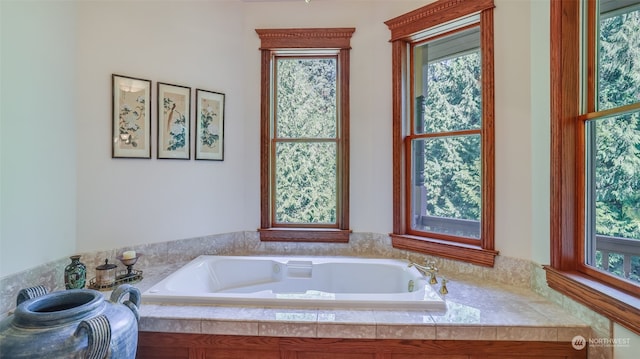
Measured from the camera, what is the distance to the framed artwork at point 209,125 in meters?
2.46

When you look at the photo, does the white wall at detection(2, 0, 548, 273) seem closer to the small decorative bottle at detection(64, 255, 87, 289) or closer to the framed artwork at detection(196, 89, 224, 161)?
the framed artwork at detection(196, 89, 224, 161)

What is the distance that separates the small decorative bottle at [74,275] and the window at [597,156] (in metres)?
2.57

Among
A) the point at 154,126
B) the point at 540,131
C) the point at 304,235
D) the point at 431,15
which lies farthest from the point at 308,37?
the point at 540,131

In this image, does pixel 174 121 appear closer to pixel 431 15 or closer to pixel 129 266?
pixel 129 266

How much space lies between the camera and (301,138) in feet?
8.86

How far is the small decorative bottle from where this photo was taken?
1.70 m

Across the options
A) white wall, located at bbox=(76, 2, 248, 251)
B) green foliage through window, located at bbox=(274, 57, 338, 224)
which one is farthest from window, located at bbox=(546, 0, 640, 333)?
white wall, located at bbox=(76, 2, 248, 251)

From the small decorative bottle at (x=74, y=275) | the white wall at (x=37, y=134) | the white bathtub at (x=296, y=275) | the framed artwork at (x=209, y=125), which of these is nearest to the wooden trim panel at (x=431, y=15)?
the framed artwork at (x=209, y=125)

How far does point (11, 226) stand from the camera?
1.56 m

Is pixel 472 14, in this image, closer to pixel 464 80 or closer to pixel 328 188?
pixel 464 80

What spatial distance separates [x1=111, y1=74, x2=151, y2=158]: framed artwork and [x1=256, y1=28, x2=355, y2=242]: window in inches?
34.5

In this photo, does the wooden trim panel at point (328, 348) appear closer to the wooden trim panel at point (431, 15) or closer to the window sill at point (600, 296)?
the window sill at point (600, 296)

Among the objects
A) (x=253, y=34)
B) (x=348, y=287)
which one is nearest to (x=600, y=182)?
(x=348, y=287)

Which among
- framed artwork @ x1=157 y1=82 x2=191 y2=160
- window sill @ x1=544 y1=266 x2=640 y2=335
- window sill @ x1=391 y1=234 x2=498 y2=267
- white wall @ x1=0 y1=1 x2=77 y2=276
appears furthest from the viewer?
framed artwork @ x1=157 y1=82 x2=191 y2=160
